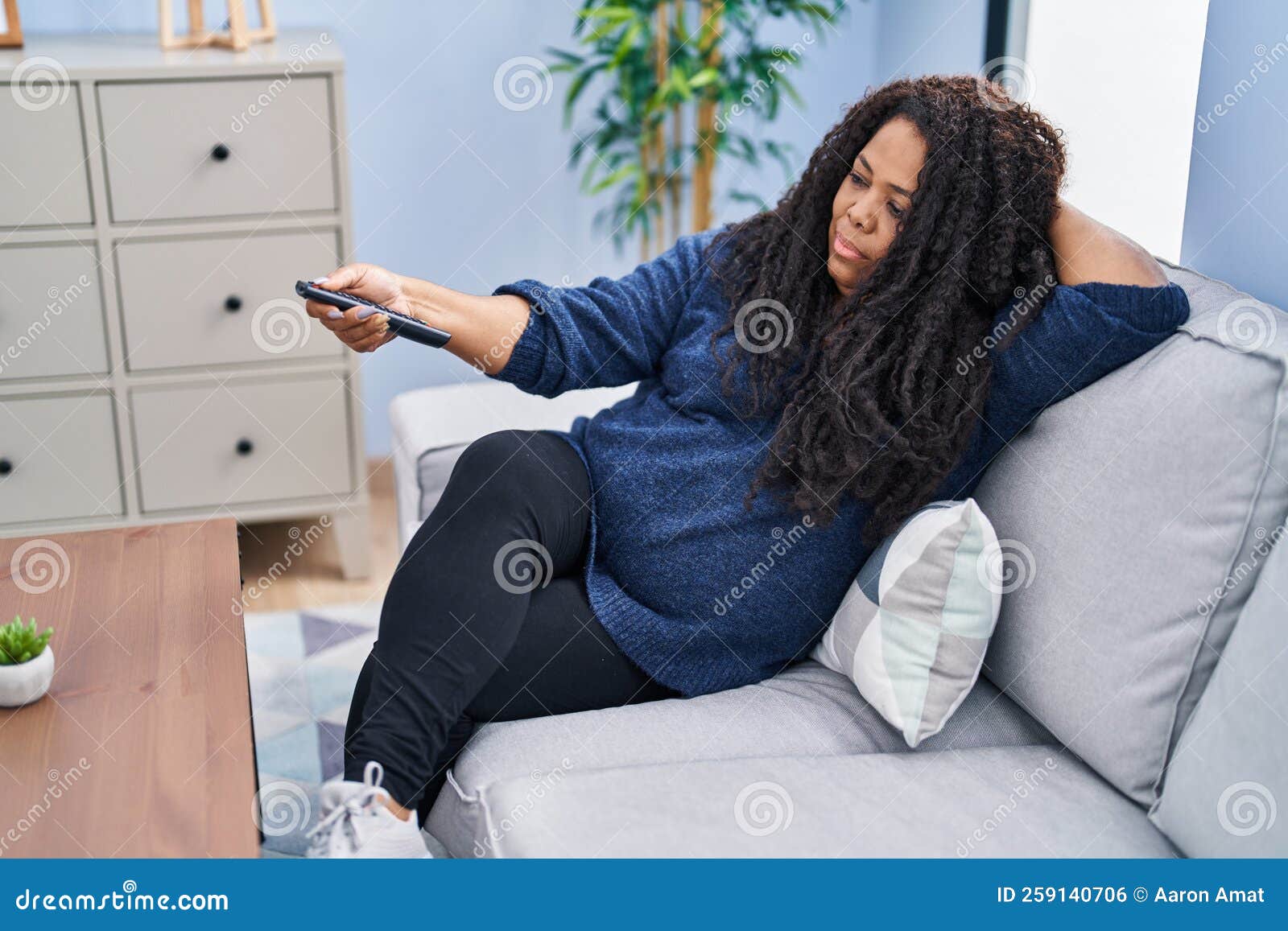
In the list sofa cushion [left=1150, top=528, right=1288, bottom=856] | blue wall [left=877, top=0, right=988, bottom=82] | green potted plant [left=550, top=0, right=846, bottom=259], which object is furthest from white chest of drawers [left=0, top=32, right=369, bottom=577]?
sofa cushion [left=1150, top=528, right=1288, bottom=856]

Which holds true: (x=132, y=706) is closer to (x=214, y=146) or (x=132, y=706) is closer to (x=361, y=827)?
(x=361, y=827)

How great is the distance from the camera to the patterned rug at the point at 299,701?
1.80 meters

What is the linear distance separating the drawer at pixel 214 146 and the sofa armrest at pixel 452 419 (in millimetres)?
480

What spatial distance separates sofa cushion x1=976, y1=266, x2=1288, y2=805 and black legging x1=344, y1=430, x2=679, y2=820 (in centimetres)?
44

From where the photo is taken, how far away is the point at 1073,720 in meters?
1.31

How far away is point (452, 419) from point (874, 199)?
0.83 m

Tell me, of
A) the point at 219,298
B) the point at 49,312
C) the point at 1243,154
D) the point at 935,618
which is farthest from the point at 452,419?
the point at 1243,154

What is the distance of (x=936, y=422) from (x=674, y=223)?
1594 mm

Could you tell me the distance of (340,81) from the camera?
222 centimetres

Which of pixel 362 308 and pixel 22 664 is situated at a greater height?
pixel 362 308

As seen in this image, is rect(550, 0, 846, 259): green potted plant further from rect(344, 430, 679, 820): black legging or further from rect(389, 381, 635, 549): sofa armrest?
rect(344, 430, 679, 820): black legging

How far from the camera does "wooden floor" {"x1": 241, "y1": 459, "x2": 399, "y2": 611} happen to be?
245 centimetres
